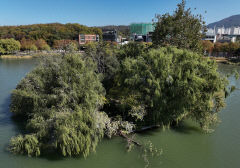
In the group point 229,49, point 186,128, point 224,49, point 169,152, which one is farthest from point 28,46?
point 229,49

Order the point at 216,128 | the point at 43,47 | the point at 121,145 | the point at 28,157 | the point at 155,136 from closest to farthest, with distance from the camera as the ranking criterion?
1. the point at 28,157
2. the point at 121,145
3. the point at 155,136
4. the point at 216,128
5. the point at 43,47

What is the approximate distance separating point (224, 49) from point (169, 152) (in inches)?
1908

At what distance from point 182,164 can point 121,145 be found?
3250 mm

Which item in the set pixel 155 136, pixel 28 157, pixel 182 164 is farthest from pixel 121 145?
pixel 28 157

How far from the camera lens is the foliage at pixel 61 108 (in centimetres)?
863

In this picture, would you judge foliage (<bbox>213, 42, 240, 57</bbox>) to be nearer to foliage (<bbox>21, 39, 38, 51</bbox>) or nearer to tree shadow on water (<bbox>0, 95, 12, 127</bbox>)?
foliage (<bbox>21, 39, 38, 51</bbox>)

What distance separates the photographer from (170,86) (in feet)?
35.8

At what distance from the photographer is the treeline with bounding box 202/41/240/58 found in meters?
47.4

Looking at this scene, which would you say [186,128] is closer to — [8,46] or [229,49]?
[229,49]

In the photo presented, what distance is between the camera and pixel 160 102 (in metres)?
10.8

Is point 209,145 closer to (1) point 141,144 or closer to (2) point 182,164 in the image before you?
(2) point 182,164

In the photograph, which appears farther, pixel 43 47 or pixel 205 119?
pixel 43 47

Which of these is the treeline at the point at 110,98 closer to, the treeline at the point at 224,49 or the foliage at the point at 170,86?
the foliage at the point at 170,86

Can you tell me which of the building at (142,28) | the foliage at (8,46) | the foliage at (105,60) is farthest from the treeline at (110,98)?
the building at (142,28)
